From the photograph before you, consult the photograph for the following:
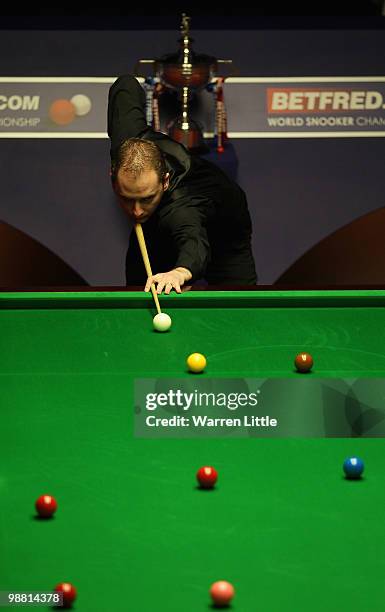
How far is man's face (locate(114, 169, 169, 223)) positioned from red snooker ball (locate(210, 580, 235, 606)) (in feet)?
6.17

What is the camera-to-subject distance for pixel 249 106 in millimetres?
5020

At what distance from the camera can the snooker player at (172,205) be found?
11.1ft

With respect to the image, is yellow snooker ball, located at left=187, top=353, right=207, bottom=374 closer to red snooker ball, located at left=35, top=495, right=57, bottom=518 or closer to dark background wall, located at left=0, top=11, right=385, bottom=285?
red snooker ball, located at left=35, top=495, right=57, bottom=518

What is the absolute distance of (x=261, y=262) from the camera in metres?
5.10

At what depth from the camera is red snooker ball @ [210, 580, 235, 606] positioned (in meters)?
1.69

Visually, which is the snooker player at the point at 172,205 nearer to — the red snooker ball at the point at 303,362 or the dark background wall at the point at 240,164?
the red snooker ball at the point at 303,362

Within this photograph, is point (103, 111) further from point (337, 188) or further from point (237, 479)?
point (237, 479)

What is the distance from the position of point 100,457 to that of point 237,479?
297 mm

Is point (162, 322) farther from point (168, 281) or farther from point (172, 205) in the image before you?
point (172, 205)

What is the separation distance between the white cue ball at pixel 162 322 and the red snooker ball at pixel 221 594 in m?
1.14

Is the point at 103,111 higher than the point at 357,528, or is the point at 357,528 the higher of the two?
the point at 103,111

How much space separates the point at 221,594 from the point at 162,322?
3.80 feet

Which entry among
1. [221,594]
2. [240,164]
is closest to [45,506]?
[221,594]

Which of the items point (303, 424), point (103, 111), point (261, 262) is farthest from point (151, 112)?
Result: point (303, 424)
